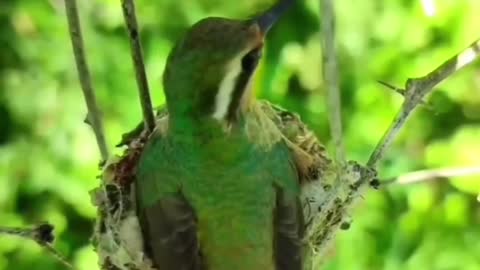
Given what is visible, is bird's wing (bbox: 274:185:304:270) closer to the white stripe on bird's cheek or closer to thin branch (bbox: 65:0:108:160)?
the white stripe on bird's cheek

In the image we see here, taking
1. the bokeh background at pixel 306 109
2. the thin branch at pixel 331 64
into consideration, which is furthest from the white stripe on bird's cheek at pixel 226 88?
the bokeh background at pixel 306 109

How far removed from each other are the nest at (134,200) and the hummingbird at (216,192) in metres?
0.02

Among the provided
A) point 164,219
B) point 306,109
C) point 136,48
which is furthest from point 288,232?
point 306,109

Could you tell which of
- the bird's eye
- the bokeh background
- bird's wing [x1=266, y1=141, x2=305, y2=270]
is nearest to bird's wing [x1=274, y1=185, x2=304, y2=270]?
bird's wing [x1=266, y1=141, x2=305, y2=270]

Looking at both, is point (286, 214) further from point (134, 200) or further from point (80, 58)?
point (80, 58)

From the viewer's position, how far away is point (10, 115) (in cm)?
299

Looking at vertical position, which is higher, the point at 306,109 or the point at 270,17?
the point at 306,109

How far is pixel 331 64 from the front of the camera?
1608 mm

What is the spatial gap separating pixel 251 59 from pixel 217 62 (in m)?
0.04

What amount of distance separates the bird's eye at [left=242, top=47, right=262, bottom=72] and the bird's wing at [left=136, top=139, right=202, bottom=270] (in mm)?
288

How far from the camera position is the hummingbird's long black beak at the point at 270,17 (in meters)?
1.60

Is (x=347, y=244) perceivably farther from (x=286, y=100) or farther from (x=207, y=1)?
(x=207, y=1)

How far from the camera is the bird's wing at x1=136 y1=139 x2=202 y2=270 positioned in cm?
180

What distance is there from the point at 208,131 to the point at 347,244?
3.39 ft
